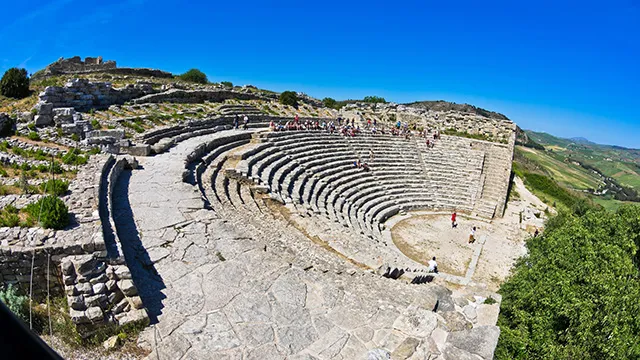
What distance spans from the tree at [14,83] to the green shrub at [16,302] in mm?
17618

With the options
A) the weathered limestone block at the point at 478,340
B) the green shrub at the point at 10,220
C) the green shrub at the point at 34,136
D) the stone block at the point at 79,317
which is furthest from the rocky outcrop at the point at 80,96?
the weathered limestone block at the point at 478,340

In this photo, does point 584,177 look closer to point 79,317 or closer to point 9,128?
point 9,128

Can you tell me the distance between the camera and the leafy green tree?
7805 millimetres

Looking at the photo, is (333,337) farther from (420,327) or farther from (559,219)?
(559,219)

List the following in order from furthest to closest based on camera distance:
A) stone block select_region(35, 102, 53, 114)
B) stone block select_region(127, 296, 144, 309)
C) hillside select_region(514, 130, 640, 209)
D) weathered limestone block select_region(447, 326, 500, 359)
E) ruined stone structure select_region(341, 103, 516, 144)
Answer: hillside select_region(514, 130, 640, 209) < ruined stone structure select_region(341, 103, 516, 144) < stone block select_region(35, 102, 53, 114) < stone block select_region(127, 296, 144, 309) < weathered limestone block select_region(447, 326, 500, 359)

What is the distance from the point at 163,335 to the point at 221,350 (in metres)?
0.96

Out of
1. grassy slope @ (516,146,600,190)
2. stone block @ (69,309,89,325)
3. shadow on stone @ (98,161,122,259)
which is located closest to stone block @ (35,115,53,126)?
shadow on stone @ (98,161,122,259)

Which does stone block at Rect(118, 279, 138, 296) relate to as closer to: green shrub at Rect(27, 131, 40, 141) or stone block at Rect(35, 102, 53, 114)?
green shrub at Rect(27, 131, 40, 141)

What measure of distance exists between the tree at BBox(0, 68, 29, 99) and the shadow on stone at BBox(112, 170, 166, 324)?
14.1m

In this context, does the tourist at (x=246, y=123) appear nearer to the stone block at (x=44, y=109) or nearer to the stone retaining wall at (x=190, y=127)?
the stone retaining wall at (x=190, y=127)

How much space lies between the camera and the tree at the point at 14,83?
60.2 ft

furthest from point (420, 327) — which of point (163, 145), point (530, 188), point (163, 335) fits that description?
point (530, 188)

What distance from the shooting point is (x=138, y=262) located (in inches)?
283

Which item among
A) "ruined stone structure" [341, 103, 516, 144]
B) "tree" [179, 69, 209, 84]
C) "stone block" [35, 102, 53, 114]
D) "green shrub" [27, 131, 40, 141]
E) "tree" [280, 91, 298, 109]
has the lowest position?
"green shrub" [27, 131, 40, 141]
